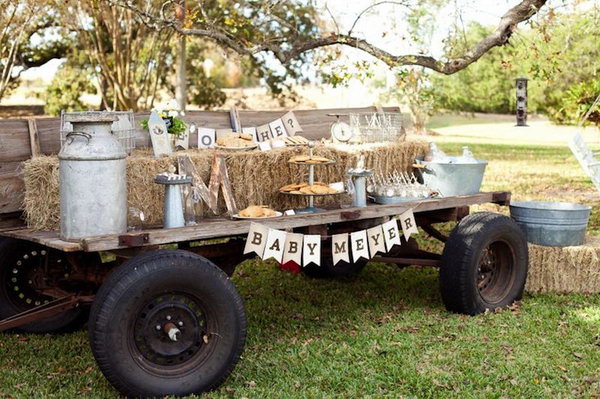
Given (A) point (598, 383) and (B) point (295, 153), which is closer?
(A) point (598, 383)

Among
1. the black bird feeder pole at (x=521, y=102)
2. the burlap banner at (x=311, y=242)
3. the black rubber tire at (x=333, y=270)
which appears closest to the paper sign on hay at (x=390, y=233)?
the burlap banner at (x=311, y=242)

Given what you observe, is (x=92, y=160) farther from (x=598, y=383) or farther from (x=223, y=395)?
(x=598, y=383)

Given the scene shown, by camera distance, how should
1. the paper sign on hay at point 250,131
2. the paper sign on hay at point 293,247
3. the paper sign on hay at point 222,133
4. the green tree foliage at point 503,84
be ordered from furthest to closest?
the green tree foliage at point 503,84, the paper sign on hay at point 250,131, the paper sign on hay at point 222,133, the paper sign on hay at point 293,247

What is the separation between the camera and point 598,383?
15.3 feet

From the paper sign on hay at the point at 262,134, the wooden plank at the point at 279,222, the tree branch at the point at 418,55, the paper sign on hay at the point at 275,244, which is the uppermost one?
the tree branch at the point at 418,55

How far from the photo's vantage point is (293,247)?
5078 mm

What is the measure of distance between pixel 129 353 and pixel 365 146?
2787 mm

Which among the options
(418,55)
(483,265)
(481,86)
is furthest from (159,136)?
(481,86)

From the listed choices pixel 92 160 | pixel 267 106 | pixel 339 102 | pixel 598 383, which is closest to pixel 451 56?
pixel 598 383

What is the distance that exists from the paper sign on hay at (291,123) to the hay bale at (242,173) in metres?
0.52

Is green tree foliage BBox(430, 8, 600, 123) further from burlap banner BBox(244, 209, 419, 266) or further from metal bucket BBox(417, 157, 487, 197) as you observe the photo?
burlap banner BBox(244, 209, 419, 266)

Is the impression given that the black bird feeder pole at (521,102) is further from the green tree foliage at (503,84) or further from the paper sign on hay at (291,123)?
the green tree foliage at (503,84)

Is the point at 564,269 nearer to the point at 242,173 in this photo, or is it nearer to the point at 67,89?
the point at 242,173

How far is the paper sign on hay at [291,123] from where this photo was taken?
6.38m
